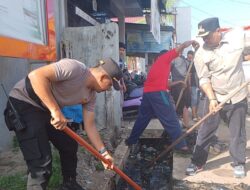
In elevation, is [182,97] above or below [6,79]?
below

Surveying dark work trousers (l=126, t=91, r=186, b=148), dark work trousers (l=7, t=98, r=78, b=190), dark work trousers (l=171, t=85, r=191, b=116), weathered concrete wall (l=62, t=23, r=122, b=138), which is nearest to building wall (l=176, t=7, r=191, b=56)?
dark work trousers (l=171, t=85, r=191, b=116)

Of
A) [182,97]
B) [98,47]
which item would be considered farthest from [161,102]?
[182,97]

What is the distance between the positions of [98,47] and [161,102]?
5.85ft

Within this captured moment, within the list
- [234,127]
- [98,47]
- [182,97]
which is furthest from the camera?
[182,97]

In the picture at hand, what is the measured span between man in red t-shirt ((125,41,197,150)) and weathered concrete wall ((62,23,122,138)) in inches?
42.3

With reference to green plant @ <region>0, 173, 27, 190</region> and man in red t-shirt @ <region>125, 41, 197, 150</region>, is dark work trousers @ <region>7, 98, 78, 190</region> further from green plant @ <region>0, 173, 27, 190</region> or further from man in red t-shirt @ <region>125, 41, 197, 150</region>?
man in red t-shirt @ <region>125, 41, 197, 150</region>

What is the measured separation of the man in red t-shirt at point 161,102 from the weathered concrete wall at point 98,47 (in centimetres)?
107

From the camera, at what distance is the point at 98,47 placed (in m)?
6.86

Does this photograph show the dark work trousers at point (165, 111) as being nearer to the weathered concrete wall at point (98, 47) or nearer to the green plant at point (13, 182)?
the weathered concrete wall at point (98, 47)

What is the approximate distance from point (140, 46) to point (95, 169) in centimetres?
1372

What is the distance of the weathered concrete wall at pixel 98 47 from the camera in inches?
266

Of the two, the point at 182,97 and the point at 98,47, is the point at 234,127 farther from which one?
the point at 182,97

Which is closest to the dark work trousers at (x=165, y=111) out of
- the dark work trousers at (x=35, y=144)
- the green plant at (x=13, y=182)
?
the green plant at (x=13, y=182)

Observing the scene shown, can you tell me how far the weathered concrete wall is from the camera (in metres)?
6.76
